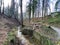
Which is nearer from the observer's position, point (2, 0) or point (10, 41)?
point (10, 41)

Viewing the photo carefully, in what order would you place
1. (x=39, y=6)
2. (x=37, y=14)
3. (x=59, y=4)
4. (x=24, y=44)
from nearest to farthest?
1. (x=24, y=44)
2. (x=59, y=4)
3. (x=39, y=6)
4. (x=37, y=14)

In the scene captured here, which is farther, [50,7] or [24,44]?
[50,7]

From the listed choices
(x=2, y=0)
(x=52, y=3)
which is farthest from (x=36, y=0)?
(x=2, y=0)

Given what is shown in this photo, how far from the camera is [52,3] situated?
41156 mm

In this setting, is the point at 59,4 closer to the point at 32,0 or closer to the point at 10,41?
the point at 32,0

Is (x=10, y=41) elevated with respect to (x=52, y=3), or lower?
lower

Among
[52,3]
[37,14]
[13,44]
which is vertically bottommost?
[13,44]

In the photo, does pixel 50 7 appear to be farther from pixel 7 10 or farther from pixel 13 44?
pixel 13 44

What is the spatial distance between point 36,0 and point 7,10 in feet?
38.0

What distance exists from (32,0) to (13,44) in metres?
26.1

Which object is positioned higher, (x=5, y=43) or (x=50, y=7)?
(x=50, y=7)


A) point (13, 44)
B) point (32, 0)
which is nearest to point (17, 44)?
point (13, 44)

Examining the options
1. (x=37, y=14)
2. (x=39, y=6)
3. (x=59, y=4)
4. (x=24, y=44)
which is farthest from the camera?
(x=37, y=14)

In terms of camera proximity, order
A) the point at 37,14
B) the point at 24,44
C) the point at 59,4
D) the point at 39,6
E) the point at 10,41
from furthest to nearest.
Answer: the point at 37,14
the point at 39,6
the point at 59,4
the point at 10,41
the point at 24,44
